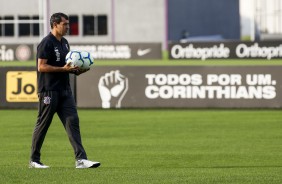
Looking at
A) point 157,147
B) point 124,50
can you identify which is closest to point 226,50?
point 124,50

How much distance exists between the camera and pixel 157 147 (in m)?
18.6

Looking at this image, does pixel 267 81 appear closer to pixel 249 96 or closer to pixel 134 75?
pixel 249 96

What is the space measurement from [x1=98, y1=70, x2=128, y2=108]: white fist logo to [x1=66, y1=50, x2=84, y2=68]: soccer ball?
1466 cm

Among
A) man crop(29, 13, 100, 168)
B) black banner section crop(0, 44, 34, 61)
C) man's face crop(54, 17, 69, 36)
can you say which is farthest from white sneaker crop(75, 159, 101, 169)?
black banner section crop(0, 44, 34, 61)

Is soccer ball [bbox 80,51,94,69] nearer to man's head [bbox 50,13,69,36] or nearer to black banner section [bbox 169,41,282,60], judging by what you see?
man's head [bbox 50,13,69,36]

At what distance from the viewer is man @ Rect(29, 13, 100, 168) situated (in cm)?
1409

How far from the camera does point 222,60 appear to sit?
56.8 metres

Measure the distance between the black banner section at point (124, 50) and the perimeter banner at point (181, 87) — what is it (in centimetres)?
3100

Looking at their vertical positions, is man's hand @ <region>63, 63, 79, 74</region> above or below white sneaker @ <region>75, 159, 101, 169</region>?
above

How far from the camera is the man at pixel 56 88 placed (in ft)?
46.2

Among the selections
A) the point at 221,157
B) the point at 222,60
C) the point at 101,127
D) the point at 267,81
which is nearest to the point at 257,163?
the point at 221,157

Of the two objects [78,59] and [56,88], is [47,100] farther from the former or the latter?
[78,59]

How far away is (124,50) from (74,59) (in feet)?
152

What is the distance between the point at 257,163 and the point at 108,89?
44.1ft
